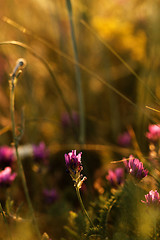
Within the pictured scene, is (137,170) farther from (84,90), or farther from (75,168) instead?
(84,90)

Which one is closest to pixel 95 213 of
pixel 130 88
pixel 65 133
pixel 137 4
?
pixel 65 133

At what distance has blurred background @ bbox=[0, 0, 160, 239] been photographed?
40.5 inches

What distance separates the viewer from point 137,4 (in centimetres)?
→ 134

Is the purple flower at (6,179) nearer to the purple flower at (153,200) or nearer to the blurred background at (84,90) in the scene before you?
the blurred background at (84,90)

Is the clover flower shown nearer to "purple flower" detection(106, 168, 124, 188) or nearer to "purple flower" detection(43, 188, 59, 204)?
"purple flower" detection(106, 168, 124, 188)

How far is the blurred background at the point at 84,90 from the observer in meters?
1.03

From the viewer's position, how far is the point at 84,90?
1.42 metres

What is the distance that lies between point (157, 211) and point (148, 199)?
0.07ft

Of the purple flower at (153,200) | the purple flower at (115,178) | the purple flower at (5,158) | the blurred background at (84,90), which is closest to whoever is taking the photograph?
the purple flower at (153,200)

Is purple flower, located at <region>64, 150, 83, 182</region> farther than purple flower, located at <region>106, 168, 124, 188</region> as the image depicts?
No

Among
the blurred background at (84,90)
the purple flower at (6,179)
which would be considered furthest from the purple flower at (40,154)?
the purple flower at (6,179)

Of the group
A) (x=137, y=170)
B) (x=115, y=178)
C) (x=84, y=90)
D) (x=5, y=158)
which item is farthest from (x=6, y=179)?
(x=84, y=90)

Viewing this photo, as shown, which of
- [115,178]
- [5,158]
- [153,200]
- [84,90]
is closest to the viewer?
[153,200]

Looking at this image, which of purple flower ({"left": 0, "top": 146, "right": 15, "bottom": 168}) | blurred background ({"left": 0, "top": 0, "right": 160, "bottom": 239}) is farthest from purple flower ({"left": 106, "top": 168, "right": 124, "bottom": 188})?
purple flower ({"left": 0, "top": 146, "right": 15, "bottom": 168})
